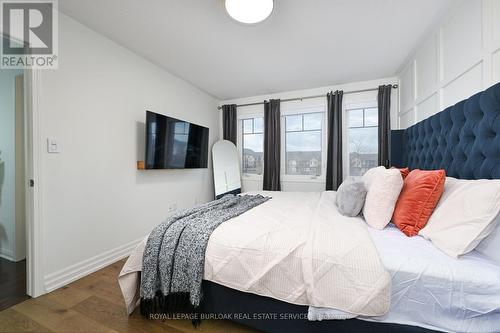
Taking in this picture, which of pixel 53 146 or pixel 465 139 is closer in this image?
pixel 465 139

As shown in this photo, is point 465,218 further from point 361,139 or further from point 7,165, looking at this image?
point 7,165

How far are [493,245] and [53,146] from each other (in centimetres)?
306

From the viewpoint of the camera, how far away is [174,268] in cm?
130

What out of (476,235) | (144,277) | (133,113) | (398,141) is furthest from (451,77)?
(133,113)

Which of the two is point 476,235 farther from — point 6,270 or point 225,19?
point 6,270

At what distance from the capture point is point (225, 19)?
189cm

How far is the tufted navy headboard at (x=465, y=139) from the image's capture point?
1222mm

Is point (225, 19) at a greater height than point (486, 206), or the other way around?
point (225, 19)

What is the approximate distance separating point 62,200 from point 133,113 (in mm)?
1189

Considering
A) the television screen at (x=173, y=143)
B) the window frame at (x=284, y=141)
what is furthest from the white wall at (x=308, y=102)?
the television screen at (x=173, y=143)

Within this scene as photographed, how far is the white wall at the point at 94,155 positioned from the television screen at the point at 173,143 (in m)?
0.17

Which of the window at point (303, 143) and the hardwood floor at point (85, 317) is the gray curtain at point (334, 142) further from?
the hardwood floor at point (85, 317)

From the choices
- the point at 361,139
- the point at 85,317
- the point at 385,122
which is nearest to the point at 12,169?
the point at 85,317

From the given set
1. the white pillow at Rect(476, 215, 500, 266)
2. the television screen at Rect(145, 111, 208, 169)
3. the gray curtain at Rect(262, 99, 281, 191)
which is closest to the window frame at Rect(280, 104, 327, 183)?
the gray curtain at Rect(262, 99, 281, 191)
